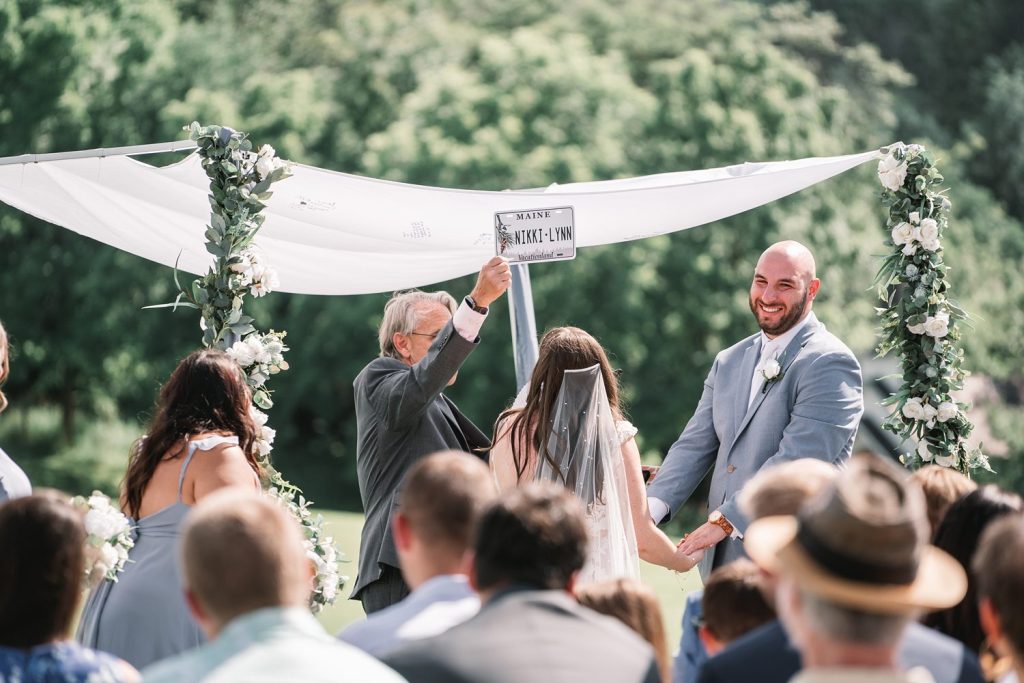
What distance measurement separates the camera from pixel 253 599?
2814 millimetres

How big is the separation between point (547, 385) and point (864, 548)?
109 inches

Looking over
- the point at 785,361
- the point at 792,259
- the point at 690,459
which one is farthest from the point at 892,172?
the point at 690,459

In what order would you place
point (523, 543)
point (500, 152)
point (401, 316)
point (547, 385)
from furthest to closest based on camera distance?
point (500, 152), point (401, 316), point (547, 385), point (523, 543)

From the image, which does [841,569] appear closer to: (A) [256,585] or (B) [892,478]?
(B) [892,478]

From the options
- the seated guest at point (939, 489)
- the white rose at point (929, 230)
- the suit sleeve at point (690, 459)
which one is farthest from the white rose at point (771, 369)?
the seated guest at point (939, 489)

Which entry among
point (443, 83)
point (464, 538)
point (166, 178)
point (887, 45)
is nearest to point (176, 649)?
point (464, 538)

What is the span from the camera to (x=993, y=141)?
83.4ft

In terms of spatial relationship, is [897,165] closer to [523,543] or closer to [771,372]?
[771,372]

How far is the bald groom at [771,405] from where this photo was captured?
19.0 ft

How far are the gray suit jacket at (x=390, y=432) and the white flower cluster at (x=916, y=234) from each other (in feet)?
7.11

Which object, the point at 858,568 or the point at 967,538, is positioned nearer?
the point at 858,568

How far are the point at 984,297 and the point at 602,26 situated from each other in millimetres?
9311

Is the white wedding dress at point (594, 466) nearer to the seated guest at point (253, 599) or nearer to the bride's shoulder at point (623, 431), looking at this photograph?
the bride's shoulder at point (623, 431)

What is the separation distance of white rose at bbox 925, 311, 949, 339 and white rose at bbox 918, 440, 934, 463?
0.50 m
